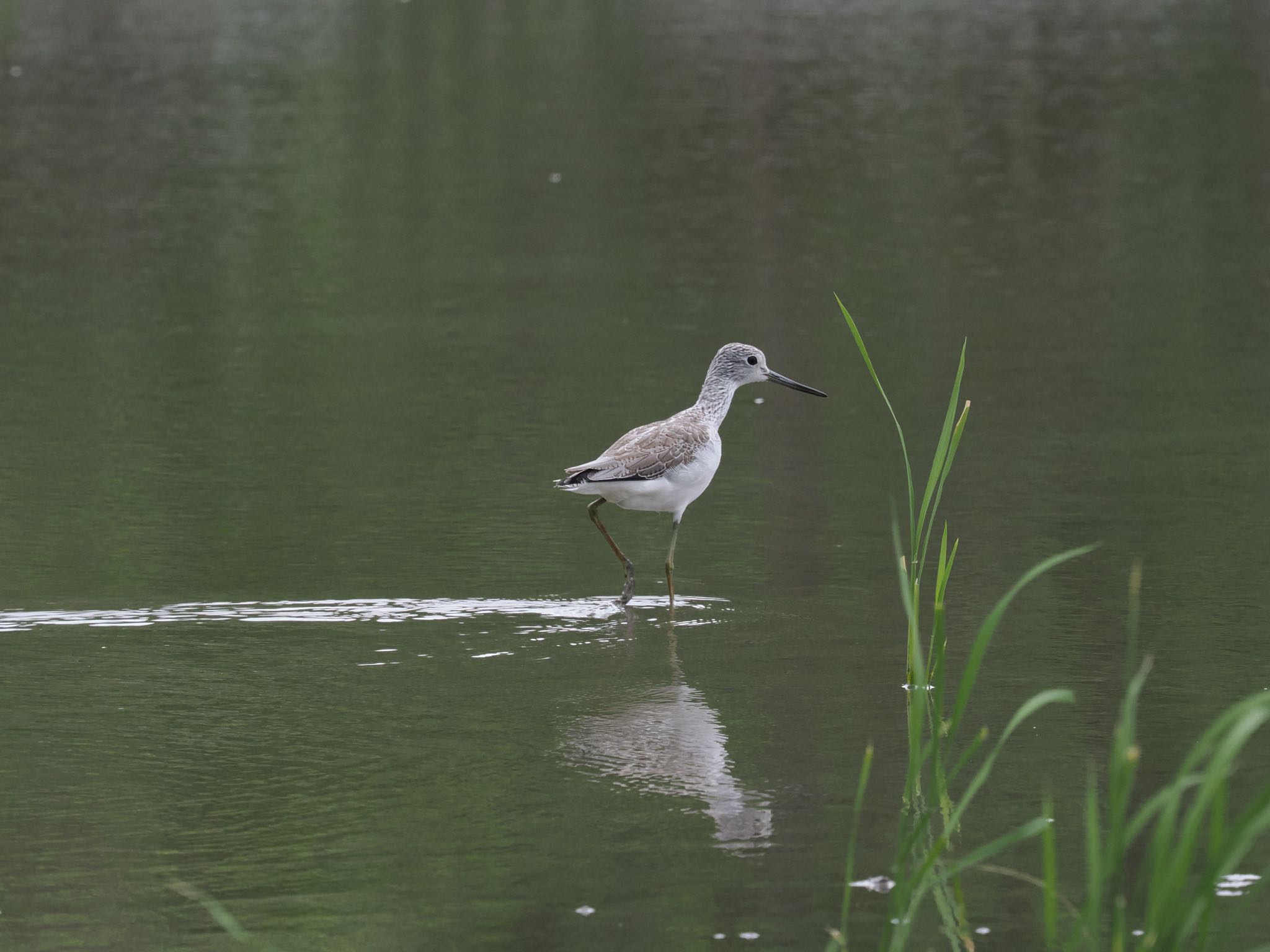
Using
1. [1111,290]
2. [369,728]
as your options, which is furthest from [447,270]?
[369,728]

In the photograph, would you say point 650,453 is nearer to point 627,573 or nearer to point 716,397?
point 627,573

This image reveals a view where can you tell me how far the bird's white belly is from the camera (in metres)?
8.20

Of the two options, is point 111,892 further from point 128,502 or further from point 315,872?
point 128,502

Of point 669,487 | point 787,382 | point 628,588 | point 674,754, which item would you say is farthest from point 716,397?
point 674,754

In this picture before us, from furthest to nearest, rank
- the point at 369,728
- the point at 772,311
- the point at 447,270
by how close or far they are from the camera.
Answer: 1. the point at 447,270
2. the point at 772,311
3. the point at 369,728

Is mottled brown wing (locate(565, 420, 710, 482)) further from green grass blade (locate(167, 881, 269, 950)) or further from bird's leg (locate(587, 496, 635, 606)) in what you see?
green grass blade (locate(167, 881, 269, 950))

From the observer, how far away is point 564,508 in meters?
9.89

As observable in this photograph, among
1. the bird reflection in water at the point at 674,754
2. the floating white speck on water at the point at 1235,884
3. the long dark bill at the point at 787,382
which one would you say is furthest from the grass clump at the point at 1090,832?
the long dark bill at the point at 787,382

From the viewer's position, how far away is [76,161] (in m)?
22.9

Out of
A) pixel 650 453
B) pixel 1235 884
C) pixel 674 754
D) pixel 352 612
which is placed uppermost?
pixel 650 453

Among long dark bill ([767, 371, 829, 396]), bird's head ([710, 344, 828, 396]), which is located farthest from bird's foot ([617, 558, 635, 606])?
long dark bill ([767, 371, 829, 396])

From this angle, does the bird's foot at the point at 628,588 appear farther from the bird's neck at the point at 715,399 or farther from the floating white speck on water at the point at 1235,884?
the floating white speck on water at the point at 1235,884

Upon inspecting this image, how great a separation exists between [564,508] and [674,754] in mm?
3589

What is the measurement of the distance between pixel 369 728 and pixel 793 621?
6.46 feet
